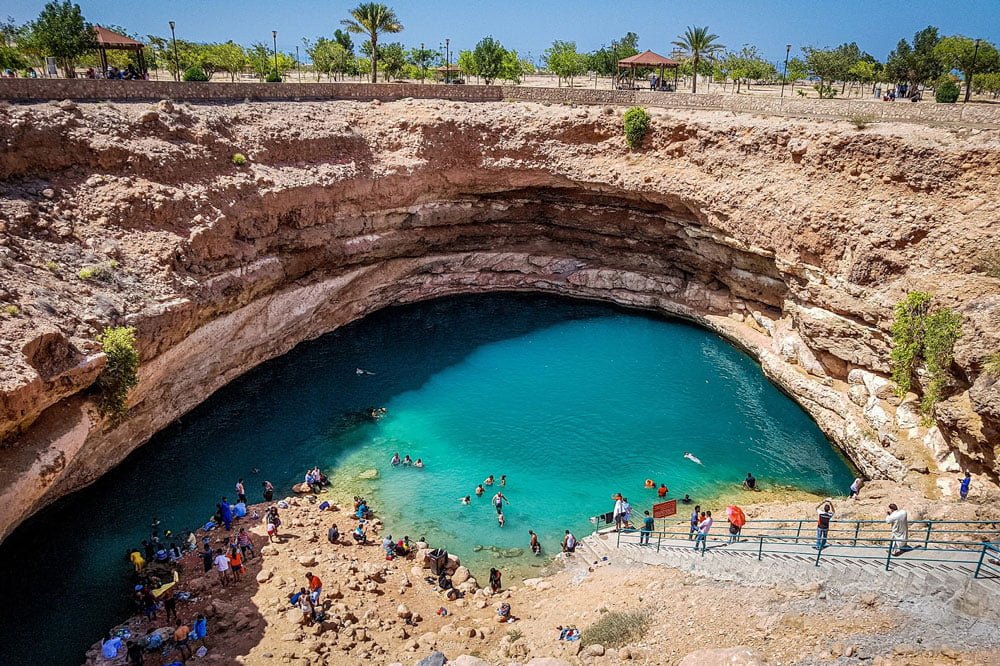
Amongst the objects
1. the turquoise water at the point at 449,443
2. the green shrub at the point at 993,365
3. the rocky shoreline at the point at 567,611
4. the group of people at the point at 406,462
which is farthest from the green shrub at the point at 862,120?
the group of people at the point at 406,462

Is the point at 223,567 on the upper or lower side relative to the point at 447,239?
lower

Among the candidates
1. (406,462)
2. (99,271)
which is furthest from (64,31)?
(406,462)

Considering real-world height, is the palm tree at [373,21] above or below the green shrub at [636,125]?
above

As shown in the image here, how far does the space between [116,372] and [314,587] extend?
1054cm

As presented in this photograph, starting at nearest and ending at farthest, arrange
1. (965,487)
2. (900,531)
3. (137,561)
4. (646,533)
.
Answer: (900,531), (137,561), (646,533), (965,487)

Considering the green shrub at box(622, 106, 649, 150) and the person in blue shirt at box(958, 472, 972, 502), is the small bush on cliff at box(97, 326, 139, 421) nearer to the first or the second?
the person in blue shirt at box(958, 472, 972, 502)

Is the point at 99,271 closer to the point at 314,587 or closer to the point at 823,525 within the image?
the point at 314,587

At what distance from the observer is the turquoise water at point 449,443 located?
79.6 feet

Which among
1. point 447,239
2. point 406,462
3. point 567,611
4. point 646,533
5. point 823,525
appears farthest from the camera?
point 447,239

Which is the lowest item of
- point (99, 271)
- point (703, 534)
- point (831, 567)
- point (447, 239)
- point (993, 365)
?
point (703, 534)

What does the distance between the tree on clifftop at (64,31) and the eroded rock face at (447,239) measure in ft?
42.0

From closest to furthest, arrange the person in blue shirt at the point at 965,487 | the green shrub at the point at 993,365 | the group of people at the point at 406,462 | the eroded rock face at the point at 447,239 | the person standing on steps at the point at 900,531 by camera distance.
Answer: the person standing on steps at the point at 900,531, the green shrub at the point at 993,365, the person in blue shirt at the point at 965,487, the eroded rock face at the point at 447,239, the group of people at the point at 406,462

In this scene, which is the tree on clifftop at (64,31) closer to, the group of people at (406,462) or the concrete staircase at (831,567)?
the group of people at (406,462)

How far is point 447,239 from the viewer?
46.5 metres
